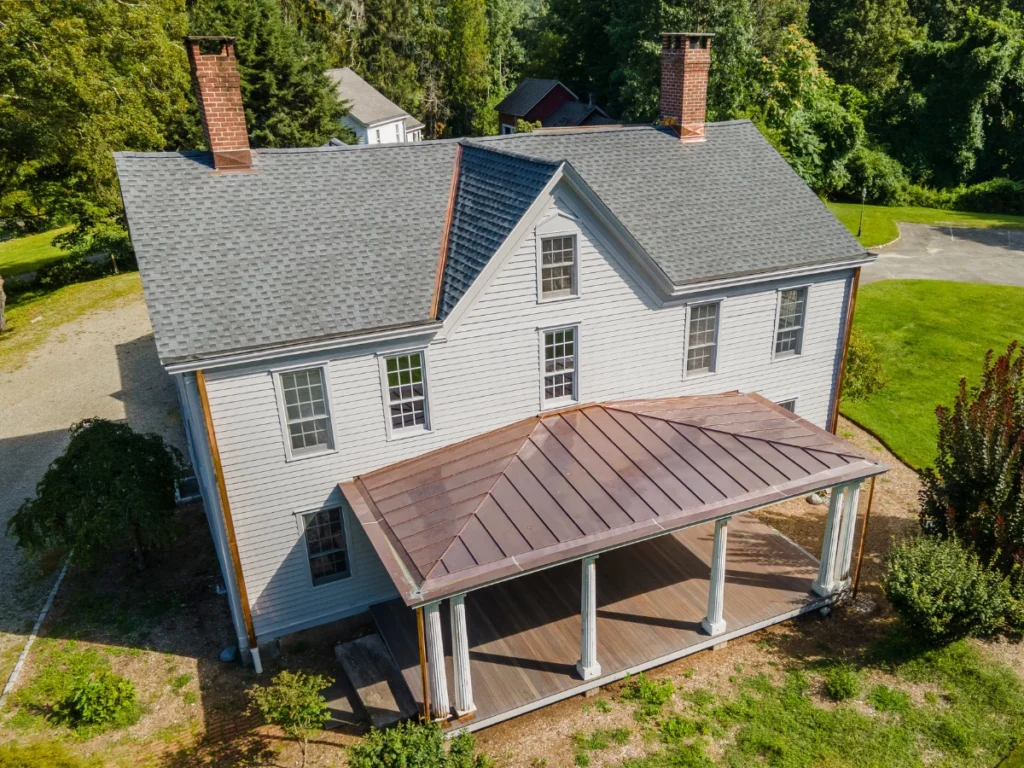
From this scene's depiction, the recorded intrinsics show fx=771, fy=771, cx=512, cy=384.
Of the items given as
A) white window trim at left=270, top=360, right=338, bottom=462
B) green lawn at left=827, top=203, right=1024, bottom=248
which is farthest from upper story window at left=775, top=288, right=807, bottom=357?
green lawn at left=827, top=203, right=1024, bottom=248

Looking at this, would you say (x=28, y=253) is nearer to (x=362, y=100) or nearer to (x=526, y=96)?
(x=362, y=100)

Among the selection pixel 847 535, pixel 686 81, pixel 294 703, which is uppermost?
pixel 686 81

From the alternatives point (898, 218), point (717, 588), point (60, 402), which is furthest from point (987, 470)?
point (898, 218)

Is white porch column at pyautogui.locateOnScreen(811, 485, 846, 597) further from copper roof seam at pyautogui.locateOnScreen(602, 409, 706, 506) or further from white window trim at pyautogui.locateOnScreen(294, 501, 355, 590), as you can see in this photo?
white window trim at pyautogui.locateOnScreen(294, 501, 355, 590)

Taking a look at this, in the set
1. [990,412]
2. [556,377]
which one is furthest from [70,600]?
[990,412]

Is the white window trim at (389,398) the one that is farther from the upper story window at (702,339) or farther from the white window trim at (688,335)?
the upper story window at (702,339)

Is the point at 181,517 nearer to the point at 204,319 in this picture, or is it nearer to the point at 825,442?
the point at 204,319

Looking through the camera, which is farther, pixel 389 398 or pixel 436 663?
pixel 389 398
